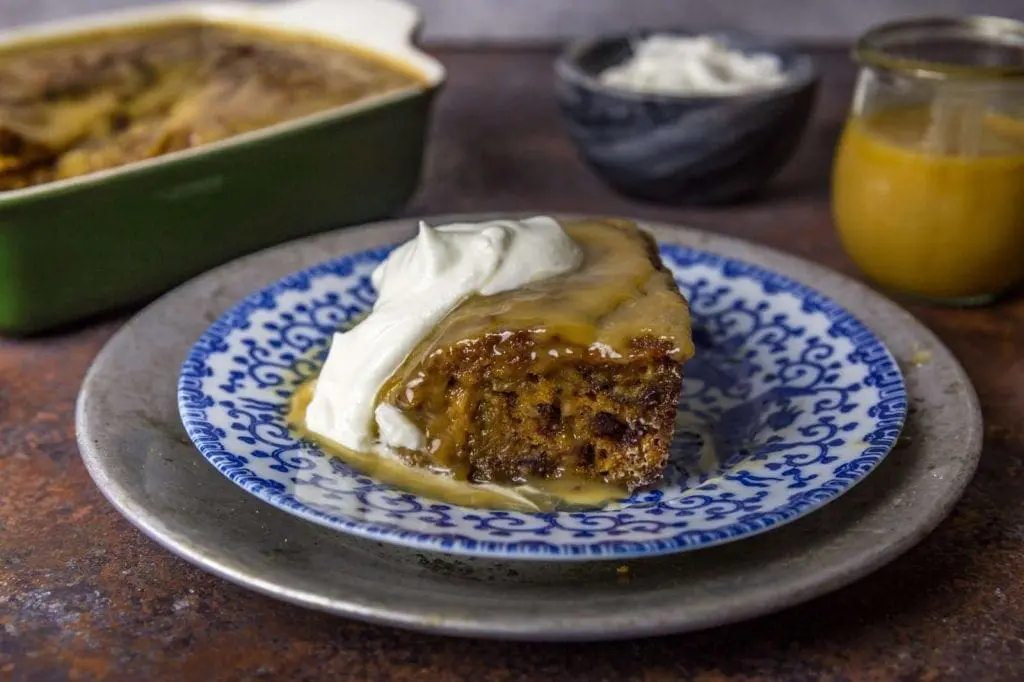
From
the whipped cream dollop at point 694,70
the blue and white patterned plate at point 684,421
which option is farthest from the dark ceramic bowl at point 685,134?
the blue and white patterned plate at point 684,421

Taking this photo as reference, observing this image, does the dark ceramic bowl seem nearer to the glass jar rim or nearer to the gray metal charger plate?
the glass jar rim

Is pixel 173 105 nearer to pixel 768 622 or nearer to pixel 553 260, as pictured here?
pixel 553 260

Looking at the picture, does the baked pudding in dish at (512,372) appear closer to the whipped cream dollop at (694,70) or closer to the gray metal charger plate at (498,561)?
the gray metal charger plate at (498,561)

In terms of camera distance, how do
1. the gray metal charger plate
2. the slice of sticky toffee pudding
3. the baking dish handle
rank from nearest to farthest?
the gray metal charger plate → the slice of sticky toffee pudding → the baking dish handle

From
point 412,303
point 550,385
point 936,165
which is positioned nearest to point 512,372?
point 550,385

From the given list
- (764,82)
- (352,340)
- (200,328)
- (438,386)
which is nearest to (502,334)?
(438,386)

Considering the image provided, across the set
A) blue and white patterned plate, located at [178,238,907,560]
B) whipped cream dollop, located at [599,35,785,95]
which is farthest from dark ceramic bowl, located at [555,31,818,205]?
blue and white patterned plate, located at [178,238,907,560]

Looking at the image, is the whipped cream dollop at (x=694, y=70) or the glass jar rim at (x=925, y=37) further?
the whipped cream dollop at (x=694, y=70)
